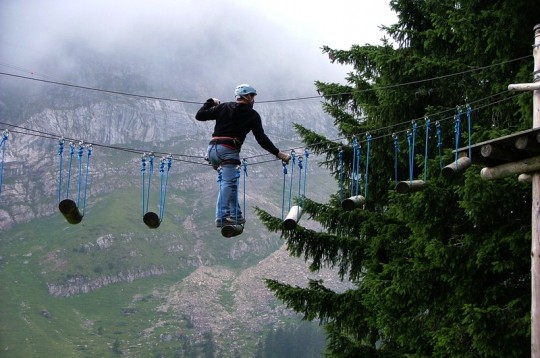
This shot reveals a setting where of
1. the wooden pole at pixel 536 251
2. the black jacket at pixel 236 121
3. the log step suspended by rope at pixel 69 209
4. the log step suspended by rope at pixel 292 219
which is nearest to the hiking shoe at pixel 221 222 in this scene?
the log step suspended by rope at pixel 292 219

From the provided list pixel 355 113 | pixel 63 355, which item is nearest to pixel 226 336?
pixel 63 355

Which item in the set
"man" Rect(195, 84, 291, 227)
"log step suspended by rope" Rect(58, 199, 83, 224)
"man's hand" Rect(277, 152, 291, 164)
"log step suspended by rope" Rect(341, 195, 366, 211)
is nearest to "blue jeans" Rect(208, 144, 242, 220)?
"man" Rect(195, 84, 291, 227)

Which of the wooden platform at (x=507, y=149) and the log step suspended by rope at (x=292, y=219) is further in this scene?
the log step suspended by rope at (x=292, y=219)

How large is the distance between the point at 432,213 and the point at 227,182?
289 centimetres

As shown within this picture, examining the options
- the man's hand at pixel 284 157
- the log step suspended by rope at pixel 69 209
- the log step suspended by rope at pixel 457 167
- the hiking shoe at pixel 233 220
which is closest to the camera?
the log step suspended by rope at pixel 457 167

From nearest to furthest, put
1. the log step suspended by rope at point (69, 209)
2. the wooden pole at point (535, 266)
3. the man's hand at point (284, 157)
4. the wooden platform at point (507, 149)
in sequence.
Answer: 1. the wooden pole at point (535, 266)
2. the wooden platform at point (507, 149)
3. the log step suspended by rope at point (69, 209)
4. the man's hand at point (284, 157)

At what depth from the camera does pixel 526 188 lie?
8.22 meters

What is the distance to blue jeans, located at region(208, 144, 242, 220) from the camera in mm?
8578

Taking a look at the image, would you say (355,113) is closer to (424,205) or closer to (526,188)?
(424,205)

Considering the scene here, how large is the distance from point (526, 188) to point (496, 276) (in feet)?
4.75

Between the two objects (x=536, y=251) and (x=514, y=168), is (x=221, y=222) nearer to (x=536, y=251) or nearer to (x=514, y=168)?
(x=514, y=168)

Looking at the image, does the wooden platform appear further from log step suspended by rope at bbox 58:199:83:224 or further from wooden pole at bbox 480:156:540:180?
log step suspended by rope at bbox 58:199:83:224

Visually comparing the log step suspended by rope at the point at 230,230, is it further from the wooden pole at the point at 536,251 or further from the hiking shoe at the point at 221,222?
the wooden pole at the point at 536,251

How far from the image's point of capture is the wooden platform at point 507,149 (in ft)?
21.2
